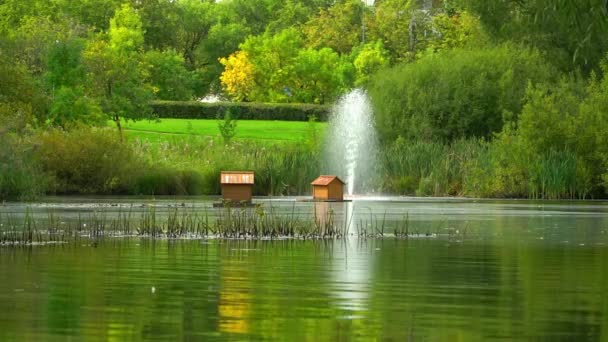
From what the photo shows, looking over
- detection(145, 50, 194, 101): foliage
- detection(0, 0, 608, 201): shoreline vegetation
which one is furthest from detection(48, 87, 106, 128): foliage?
detection(145, 50, 194, 101): foliage

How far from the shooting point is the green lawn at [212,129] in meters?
89.8

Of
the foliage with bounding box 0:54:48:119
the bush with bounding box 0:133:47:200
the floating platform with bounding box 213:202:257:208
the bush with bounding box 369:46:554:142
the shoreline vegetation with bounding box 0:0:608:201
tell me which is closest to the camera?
the floating platform with bounding box 213:202:257:208

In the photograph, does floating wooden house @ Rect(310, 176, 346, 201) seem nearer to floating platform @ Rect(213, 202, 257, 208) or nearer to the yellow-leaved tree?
floating platform @ Rect(213, 202, 257, 208)

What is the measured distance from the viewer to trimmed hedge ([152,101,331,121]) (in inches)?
4269

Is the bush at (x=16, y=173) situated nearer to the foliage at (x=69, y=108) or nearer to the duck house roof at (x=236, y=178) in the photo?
the duck house roof at (x=236, y=178)

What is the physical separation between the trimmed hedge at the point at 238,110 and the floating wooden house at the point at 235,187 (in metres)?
58.9

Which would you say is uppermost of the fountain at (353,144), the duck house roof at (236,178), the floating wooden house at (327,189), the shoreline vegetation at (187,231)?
the fountain at (353,144)

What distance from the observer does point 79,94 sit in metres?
71.9

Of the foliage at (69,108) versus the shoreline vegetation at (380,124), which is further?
the foliage at (69,108)

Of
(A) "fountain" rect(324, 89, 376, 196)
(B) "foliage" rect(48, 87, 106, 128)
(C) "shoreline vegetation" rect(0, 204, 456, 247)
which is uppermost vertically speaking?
(B) "foliage" rect(48, 87, 106, 128)

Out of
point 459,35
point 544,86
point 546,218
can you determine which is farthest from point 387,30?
point 546,218

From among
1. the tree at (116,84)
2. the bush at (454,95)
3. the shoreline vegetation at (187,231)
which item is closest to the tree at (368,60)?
the tree at (116,84)

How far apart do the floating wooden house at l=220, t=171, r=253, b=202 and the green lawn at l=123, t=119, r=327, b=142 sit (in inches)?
1457

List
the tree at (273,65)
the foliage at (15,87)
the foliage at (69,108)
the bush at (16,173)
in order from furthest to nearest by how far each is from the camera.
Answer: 1. the tree at (273,65)
2. the foliage at (69,108)
3. the foliage at (15,87)
4. the bush at (16,173)
